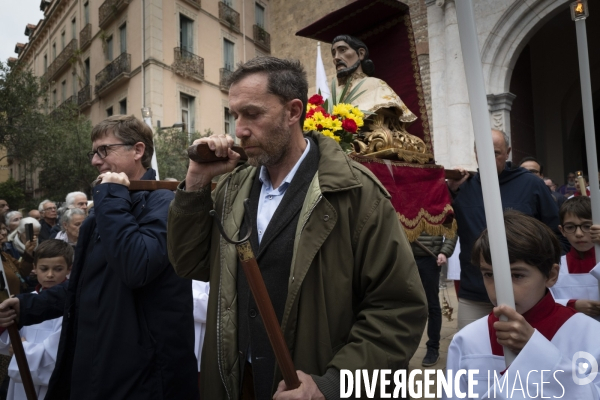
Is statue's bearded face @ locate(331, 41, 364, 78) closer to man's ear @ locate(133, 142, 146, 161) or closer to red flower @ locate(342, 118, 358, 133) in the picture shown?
red flower @ locate(342, 118, 358, 133)

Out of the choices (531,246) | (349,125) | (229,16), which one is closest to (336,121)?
(349,125)

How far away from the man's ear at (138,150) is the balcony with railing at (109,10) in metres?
20.2

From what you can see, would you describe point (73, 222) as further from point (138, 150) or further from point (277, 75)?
point (277, 75)

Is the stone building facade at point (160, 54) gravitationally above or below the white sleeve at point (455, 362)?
above

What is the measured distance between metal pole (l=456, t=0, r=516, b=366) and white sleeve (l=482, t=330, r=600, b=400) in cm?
23

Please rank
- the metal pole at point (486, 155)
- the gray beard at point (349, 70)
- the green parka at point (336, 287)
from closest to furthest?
the metal pole at point (486, 155), the green parka at point (336, 287), the gray beard at point (349, 70)

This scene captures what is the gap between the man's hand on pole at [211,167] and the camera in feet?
5.78

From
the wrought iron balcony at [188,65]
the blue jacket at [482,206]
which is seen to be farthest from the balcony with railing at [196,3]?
the blue jacket at [482,206]

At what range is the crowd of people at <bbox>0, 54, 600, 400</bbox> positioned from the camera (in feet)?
5.24

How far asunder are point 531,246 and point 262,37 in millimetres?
23919

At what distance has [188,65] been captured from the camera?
2016 centimetres

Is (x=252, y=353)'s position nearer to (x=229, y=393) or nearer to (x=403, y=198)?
(x=229, y=393)

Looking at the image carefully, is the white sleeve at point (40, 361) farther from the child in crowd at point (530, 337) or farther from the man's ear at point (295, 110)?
the child in crowd at point (530, 337)

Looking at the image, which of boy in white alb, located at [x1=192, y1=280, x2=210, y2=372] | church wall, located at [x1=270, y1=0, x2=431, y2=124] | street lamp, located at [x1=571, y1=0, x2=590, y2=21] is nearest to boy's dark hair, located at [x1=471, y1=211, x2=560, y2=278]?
street lamp, located at [x1=571, y1=0, x2=590, y2=21]
